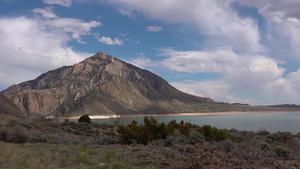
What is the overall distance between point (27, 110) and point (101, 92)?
4385 cm

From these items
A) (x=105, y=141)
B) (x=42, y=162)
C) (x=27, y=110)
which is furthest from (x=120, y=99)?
(x=42, y=162)

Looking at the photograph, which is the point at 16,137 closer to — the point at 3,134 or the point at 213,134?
the point at 3,134

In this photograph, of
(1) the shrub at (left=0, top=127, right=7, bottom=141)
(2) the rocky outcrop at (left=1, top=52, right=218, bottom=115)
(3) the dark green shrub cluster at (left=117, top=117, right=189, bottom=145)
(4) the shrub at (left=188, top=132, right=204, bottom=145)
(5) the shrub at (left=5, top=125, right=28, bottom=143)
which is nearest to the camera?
(4) the shrub at (left=188, top=132, right=204, bottom=145)

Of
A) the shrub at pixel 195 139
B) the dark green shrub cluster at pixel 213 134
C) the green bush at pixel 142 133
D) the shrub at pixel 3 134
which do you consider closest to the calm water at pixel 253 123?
the dark green shrub cluster at pixel 213 134

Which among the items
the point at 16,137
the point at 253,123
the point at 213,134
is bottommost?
the point at 253,123

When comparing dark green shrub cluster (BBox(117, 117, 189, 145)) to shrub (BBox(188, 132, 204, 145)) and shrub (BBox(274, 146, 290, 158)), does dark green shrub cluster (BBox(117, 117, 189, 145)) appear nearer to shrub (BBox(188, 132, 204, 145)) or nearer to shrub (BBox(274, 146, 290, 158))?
shrub (BBox(188, 132, 204, 145))

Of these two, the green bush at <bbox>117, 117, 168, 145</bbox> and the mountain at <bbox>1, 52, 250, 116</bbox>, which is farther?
the mountain at <bbox>1, 52, 250, 116</bbox>

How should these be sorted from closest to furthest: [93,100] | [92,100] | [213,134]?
1. [213,134]
2. [92,100]
3. [93,100]

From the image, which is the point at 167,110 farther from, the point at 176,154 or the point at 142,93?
the point at 176,154

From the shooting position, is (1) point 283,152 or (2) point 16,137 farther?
(2) point 16,137

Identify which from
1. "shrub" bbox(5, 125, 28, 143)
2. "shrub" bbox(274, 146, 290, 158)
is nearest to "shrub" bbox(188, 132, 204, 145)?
"shrub" bbox(274, 146, 290, 158)

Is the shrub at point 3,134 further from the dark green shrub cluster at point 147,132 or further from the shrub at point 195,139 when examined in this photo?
the shrub at point 195,139

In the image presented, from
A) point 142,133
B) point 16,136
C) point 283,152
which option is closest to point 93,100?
point 16,136

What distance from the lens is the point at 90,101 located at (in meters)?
134
